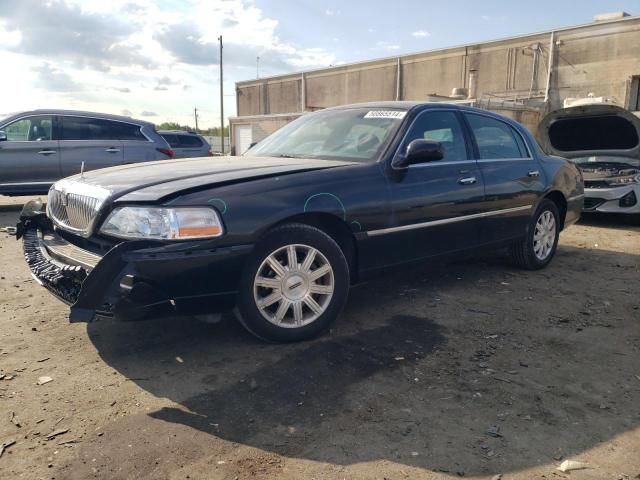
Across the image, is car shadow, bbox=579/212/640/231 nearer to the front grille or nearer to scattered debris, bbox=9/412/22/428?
the front grille

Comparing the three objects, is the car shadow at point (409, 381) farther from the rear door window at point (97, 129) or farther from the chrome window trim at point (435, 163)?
the rear door window at point (97, 129)

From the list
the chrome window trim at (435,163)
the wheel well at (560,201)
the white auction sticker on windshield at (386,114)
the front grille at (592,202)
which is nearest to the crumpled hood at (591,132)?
the front grille at (592,202)

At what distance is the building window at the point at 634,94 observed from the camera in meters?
27.7

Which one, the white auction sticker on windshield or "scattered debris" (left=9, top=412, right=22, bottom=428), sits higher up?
the white auction sticker on windshield

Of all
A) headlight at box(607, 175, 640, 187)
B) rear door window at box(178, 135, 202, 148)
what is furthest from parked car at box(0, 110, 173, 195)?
headlight at box(607, 175, 640, 187)

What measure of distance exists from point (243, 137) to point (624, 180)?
28594 millimetres

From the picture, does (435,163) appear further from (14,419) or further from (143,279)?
(14,419)

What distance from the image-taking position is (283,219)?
10.8ft

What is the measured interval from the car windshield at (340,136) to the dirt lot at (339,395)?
126cm

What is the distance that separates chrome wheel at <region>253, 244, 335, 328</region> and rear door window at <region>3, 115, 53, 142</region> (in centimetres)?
752

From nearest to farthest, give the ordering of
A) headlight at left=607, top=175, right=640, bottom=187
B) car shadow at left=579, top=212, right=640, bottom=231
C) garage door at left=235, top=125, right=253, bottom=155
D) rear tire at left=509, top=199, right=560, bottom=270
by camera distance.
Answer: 1. rear tire at left=509, top=199, right=560, bottom=270
2. headlight at left=607, top=175, right=640, bottom=187
3. car shadow at left=579, top=212, right=640, bottom=231
4. garage door at left=235, top=125, right=253, bottom=155

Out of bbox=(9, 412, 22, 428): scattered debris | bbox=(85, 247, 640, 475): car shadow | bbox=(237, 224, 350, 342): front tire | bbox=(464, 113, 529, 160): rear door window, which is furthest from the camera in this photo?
bbox=(464, 113, 529, 160): rear door window

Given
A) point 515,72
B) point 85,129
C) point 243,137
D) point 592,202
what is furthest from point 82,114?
point 515,72

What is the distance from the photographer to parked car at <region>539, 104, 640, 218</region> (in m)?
8.50
